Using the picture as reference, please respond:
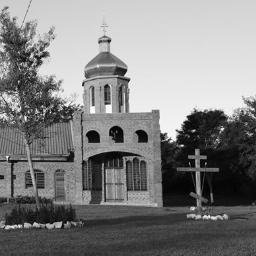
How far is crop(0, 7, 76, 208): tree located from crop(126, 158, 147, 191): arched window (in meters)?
18.8

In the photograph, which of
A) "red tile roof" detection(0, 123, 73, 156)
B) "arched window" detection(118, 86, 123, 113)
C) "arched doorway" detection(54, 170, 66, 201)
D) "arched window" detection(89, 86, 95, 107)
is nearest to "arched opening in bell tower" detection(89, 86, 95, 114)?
"arched window" detection(89, 86, 95, 107)

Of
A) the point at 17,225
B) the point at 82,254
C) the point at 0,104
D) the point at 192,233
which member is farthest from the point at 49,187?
the point at 82,254

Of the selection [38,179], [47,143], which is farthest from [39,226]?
[47,143]

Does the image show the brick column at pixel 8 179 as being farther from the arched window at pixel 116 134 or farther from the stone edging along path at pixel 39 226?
the stone edging along path at pixel 39 226

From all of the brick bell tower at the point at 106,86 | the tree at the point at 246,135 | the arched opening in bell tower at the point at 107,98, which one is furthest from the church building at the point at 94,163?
the tree at the point at 246,135

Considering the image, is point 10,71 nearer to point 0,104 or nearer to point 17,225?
point 0,104

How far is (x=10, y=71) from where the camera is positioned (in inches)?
744

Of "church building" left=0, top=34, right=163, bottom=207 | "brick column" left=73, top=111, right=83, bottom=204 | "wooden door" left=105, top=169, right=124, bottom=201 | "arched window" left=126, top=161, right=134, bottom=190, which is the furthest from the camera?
"wooden door" left=105, top=169, right=124, bottom=201

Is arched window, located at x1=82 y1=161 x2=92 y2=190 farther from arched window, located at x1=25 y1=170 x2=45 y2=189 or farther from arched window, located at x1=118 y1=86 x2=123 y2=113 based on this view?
arched window, located at x1=118 y1=86 x2=123 y2=113

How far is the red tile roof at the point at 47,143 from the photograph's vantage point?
37.2m

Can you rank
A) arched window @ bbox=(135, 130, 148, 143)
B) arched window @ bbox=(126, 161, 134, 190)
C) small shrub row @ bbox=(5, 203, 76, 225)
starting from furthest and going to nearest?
arched window @ bbox=(135, 130, 148, 143), arched window @ bbox=(126, 161, 134, 190), small shrub row @ bbox=(5, 203, 76, 225)

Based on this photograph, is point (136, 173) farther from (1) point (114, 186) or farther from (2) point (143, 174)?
(1) point (114, 186)

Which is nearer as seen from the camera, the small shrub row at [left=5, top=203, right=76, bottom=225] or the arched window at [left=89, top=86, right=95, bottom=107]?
the small shrub row at [left=5, top=203, right=76, bottom=225]

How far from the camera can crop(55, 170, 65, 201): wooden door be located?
37.0 meters
